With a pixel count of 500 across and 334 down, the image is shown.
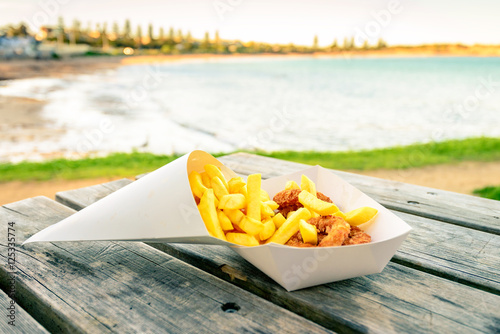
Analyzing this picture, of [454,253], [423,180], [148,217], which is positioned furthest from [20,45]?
[454,253]

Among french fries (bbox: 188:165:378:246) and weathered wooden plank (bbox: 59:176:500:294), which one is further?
weathered wooden plank (bbox: 59:176:500:294)

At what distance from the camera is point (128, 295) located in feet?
3.35

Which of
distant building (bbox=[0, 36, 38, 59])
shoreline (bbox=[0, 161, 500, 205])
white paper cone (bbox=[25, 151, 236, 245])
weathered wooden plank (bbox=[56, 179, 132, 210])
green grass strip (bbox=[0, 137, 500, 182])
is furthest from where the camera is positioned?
distant building (bbox=[0, 36, 38, 59])

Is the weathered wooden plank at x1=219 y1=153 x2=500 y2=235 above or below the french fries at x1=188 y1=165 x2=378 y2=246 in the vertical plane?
below

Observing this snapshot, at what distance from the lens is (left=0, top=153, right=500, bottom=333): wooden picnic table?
2.99 feet

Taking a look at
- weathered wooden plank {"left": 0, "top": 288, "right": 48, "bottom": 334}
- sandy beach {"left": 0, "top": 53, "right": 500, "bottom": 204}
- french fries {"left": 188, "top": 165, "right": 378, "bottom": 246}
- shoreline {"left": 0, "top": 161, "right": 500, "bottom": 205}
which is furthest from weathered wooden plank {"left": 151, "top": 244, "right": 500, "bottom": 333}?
sandy beach {"left": 0, "top": 53, "right": 500, "bottom": 204}

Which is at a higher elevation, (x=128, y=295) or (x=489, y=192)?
(x=128, y=295)

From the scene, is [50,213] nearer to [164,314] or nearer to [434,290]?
[164,314]

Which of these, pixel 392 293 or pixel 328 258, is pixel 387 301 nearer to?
pixel 392 293

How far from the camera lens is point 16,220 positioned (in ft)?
5.17

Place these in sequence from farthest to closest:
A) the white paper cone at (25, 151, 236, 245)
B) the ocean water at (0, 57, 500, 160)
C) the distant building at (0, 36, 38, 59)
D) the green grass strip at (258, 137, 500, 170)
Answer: the distant building at (0, 36, 38, 59) < the ocean water at (0, 57, 500, 160) < the green grass strip at (258, 137, 500, 170) < the white paper cone at (25, 151, 236, 245)

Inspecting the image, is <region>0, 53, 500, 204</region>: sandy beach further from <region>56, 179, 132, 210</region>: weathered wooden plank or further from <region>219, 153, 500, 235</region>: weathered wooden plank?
<region>219, 153, 500, 235</region>: weathered wooden plank

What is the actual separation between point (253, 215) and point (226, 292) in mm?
232

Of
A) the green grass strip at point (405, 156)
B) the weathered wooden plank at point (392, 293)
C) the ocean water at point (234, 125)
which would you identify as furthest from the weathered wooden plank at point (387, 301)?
the ocean water at point (234, 125)
